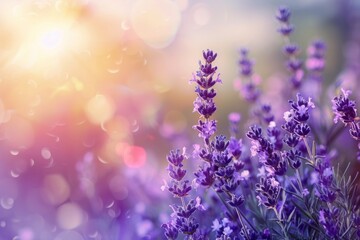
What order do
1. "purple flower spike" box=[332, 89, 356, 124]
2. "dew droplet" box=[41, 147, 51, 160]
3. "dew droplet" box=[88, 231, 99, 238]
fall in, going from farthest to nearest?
"dew droplet" box=[41, 147, 51, 160], "dew droplet" box=[88, 231, 99, 238], "purple flower spike" box=[332, 89, 356, 124]

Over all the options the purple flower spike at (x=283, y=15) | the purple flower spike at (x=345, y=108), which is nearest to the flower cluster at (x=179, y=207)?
the purple flower spike at (x=345, y=108)

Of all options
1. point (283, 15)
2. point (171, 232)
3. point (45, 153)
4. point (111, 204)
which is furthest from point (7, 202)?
point (171, 232)

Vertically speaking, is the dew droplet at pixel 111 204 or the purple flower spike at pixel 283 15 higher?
the purple flower spike at pixel 283 15

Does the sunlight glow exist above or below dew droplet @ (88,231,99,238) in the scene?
above

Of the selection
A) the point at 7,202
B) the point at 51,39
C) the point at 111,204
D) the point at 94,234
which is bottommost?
the point at 7,202

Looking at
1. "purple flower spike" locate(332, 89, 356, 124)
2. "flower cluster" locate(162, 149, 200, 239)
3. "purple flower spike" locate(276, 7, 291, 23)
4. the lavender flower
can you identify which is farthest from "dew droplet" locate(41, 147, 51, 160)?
"purple flower spike" locate(332, 89, 356, 124)

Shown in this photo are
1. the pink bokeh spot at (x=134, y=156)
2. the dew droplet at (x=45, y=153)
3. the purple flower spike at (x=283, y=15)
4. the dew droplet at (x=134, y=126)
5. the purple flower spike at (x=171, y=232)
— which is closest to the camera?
the purple flower spike at (x=171, y=232)

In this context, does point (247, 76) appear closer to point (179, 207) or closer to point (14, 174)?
point (179, 207)

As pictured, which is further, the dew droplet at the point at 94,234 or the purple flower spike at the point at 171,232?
the dew droplet at the point at 94,234

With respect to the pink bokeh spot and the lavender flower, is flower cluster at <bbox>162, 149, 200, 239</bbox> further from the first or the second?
the pink bokeh spot

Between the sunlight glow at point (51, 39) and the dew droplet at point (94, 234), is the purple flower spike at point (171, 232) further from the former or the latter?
the sunlight glow at point (51, 39)

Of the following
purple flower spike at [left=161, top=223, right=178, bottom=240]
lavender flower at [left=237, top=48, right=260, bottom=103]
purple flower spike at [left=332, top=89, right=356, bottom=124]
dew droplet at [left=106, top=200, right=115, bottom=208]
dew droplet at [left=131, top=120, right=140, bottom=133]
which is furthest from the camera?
dew droplet at [left=131, top=120, right=140, bottom=133]

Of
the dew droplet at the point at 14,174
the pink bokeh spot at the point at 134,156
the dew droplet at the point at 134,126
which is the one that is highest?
the dew droplet at the point at 134,126
